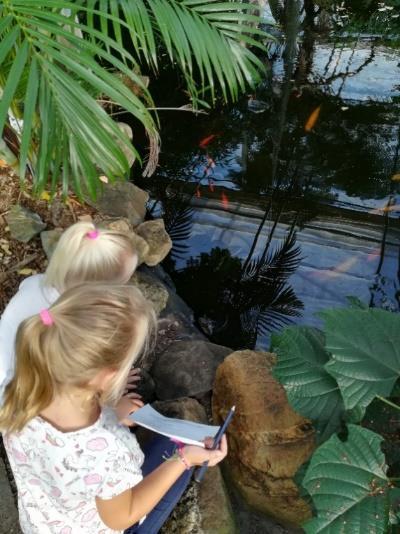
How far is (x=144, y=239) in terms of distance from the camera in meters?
2.96

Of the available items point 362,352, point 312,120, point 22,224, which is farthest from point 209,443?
point 312,120

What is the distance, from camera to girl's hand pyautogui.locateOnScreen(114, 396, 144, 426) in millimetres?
1677

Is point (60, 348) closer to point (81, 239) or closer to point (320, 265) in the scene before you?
point (81, 239)

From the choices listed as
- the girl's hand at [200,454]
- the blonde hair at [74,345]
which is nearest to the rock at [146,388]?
the girl's hand at [200,454]

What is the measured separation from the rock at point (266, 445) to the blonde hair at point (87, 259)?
2.16 feet

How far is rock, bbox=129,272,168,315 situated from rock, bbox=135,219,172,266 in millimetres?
213

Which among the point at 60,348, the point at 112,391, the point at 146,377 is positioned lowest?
the point at 146,377

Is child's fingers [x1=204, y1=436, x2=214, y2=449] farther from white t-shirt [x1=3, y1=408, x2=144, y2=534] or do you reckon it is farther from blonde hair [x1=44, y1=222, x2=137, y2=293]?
blonde hair [x1=44, y1=222, x2=137, y2=293]

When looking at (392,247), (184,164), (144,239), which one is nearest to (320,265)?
(392,247)

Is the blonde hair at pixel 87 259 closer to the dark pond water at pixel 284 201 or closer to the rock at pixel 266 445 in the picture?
the rock at pixel 266 445

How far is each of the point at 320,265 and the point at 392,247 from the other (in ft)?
1.75

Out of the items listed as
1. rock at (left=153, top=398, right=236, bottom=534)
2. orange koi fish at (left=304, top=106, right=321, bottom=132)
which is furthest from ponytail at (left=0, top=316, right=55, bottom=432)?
orange koi fish at (left=304, top=106, right=321, bottom=132)

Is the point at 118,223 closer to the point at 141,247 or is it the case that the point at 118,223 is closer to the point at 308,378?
the point at 141,247

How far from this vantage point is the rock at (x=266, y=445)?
1794 millimetres
